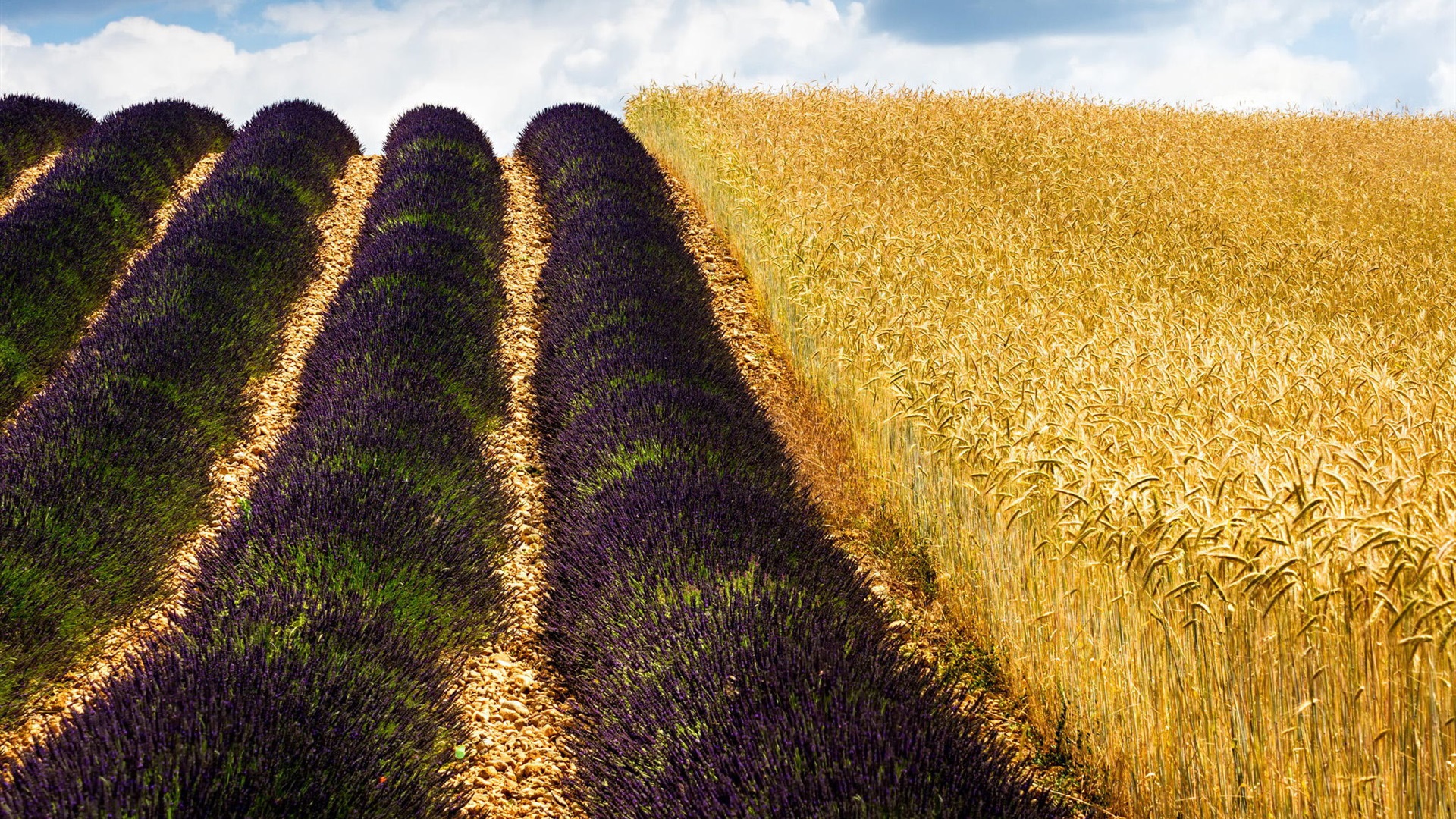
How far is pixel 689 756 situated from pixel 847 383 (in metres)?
3.26

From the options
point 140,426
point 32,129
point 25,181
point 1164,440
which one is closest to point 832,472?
point 1164,440

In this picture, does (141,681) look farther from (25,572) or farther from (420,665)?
(25,572)

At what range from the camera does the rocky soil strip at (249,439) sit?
365cm

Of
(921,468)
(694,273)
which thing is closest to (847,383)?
(921,468)

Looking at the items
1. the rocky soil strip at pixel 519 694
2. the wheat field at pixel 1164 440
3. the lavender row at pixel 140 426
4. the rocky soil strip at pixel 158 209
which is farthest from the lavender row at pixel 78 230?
the wheat field at pixel 1164 440

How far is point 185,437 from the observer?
17.1ft

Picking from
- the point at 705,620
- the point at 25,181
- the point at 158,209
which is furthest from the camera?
the point at 25,181

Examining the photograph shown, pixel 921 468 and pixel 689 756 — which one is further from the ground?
pixel 921 468

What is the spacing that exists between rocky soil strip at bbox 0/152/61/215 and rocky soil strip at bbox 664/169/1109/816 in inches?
218

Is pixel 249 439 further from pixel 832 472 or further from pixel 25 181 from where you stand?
pixel 25 181

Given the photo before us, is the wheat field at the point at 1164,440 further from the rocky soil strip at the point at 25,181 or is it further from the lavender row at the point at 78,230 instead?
the rocky soil strip at the point at 25,181

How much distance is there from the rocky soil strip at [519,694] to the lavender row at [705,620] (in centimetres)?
11

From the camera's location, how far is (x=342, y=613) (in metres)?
3.13

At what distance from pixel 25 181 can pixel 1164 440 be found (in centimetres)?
1049
